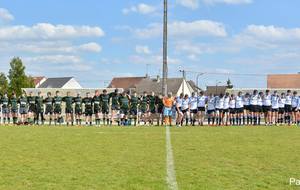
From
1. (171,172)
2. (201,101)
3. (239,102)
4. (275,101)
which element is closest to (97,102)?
(201,101)

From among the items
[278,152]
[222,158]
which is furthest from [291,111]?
[222,158]

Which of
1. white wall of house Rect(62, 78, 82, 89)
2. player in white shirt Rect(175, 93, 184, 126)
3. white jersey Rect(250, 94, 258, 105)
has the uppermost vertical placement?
white wall of house Rect(62, 78, 82, 89)

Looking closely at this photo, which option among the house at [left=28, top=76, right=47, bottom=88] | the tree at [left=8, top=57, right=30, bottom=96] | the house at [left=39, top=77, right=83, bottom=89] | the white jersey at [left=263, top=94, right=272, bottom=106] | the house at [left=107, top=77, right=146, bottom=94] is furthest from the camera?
the house at [left=28, top=76, right=47, bottom=88]

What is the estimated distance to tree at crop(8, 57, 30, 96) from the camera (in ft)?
183

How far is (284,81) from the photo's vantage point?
224 feet

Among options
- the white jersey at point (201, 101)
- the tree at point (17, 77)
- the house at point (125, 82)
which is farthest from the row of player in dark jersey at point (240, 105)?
the house at point (125, 82)

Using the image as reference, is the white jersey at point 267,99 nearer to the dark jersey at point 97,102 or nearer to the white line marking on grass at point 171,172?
the dark jersey at point 97,102

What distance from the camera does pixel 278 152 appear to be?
27.2 ft

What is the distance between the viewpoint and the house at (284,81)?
67.4 meters

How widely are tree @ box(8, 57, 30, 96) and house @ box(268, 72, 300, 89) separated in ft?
152

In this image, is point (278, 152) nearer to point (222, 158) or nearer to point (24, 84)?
point (222, 158)

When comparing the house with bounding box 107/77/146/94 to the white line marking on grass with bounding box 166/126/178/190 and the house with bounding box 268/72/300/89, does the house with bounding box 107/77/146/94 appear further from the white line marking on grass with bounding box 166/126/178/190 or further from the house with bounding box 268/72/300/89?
the white line marking on grass with bounding box 166/126/178/190

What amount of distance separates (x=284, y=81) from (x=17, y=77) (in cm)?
5058

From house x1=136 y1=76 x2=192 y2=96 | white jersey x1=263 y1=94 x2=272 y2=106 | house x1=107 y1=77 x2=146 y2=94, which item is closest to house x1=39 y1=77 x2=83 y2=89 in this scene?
house x1=107 y1=77 x2=146 y2=94
